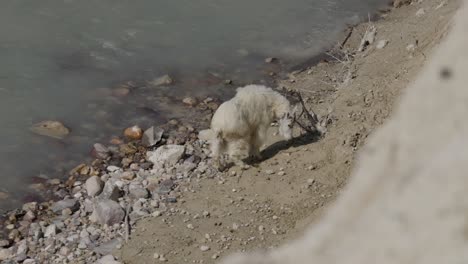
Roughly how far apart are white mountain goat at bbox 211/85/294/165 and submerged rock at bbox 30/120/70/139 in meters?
2.99

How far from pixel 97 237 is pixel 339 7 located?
9916 millimetres

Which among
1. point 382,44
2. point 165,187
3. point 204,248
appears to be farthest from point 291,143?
point 382,44

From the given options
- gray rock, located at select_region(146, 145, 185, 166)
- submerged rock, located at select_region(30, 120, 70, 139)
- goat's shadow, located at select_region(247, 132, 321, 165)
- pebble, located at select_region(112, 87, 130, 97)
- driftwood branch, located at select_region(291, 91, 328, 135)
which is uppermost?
driftwood branch, located at select_region(291, 91, 328, 135)

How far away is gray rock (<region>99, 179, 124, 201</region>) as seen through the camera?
29.5 ft

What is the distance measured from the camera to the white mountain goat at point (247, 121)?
866cm

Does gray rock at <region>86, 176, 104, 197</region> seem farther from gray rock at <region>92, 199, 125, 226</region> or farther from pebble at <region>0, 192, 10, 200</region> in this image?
pebble at <region>0, 192, 10, 200</region>

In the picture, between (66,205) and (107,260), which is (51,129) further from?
(107,260)

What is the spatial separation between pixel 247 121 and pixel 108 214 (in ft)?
7.23

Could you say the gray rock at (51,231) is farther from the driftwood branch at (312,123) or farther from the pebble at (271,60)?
the pebble at (271,60)

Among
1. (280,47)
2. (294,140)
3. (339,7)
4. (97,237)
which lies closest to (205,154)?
(294,140)

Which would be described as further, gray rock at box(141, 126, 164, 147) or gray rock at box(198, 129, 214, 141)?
gray rock at box(141, 126, 164, 147)

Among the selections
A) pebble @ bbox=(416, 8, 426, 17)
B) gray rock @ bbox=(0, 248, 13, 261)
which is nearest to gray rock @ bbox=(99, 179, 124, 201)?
gray rock @ bbox=(0, 248, 13, 261)

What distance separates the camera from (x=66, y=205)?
9.02 meters

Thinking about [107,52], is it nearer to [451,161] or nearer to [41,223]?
[41,223]
